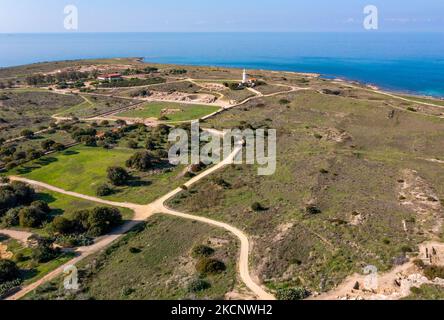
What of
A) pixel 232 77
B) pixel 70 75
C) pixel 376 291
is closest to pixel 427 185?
pixel 376 291

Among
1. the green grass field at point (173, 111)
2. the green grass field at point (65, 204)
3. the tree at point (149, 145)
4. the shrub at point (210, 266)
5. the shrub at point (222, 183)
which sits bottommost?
the shrub at point (210, 266)

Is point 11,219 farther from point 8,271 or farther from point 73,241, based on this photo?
point 8,271

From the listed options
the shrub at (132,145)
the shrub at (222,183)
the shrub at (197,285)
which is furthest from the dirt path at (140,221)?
the shrub at (132,145)

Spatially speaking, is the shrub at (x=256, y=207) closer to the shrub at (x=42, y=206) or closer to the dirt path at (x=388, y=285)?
the dirt path at (x=388, y=285)

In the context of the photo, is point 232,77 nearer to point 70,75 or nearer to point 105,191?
point 70,75

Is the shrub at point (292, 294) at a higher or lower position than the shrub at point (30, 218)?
lower

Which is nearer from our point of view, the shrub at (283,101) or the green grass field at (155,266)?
the green grass field at (155,266)

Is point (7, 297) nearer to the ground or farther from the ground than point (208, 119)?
nearer to the ground
